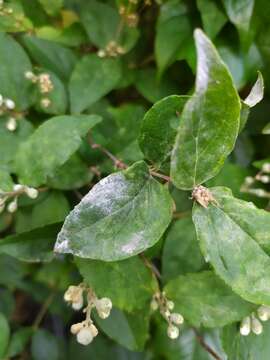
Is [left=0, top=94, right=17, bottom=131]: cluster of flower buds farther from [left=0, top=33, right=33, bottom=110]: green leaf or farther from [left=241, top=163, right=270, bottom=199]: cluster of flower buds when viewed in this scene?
[left=241, top=163, right=270, bottom=199]: cluster of flower buds

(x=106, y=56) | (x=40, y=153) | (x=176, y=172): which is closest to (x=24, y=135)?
(x=40, y=153)

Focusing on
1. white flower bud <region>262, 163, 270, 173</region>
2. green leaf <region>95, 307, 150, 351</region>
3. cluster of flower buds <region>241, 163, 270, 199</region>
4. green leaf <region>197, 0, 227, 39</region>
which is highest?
green leaf <region>197, 0, 227, 39</region>

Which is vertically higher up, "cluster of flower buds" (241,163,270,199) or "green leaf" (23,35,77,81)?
"green leaf" (23,35,77,81)

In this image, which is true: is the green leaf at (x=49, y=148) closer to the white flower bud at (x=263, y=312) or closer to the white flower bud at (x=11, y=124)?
the white flower bud at (x=11, y=124)

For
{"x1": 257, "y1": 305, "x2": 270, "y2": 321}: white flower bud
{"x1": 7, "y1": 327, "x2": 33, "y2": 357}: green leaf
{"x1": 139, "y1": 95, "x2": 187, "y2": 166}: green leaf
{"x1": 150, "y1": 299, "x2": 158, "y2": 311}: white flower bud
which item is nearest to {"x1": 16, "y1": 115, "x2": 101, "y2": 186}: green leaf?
{"x1": 139, "y1": 95, "x2": 187, "y2": 166}: green leaf

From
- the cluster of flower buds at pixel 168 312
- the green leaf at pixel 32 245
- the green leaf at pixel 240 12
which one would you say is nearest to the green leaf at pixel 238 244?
the cluster of flower buds at pixel 168 312

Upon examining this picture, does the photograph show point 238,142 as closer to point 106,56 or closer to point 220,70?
point 106,56
